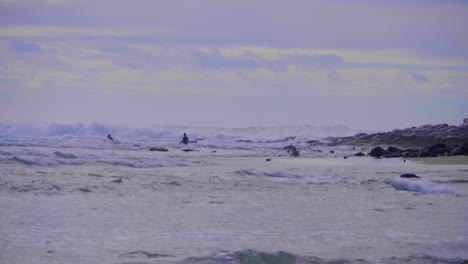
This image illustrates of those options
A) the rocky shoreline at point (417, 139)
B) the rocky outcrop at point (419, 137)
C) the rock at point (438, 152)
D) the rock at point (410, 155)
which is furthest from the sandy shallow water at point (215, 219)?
the rocky outcrop at point (419, 137)

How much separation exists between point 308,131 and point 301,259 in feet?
324

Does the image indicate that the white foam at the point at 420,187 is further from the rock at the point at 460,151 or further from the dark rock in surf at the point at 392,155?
the dark rock in surf at the point at 392,155

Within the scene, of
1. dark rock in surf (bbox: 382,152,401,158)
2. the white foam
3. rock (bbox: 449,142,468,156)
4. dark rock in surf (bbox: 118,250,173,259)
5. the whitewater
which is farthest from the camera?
dark rock in surf (bbox: 382,152,401,158)

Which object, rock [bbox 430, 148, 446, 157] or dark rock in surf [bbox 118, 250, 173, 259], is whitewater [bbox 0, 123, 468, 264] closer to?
dark rock in surf [bbox 118, 250, 173, 259]

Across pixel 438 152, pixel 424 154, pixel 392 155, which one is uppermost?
pixel 438 152

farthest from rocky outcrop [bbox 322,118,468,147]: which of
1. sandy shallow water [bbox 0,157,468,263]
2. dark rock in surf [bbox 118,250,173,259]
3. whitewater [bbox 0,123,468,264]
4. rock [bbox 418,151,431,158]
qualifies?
dark rock in surf [bbox 118,250,173,259]

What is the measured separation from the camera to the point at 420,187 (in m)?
16.2

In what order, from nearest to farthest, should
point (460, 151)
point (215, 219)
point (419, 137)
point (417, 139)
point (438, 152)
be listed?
point (215, 219), point (460, 151), point (438, 152), point (417, 139), point (419, 137)

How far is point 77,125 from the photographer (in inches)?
2611

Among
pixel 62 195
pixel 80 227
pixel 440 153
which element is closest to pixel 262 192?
pixel 62 195

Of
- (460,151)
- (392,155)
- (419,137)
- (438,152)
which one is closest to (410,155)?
(392,155)

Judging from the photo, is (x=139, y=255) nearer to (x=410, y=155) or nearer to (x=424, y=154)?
(x=410, y=155)

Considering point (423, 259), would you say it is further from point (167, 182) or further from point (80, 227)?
point (167, 182)

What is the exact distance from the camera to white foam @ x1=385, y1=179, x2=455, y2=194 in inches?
623
